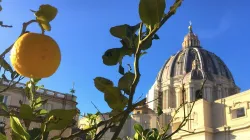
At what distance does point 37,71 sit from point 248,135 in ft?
89.1

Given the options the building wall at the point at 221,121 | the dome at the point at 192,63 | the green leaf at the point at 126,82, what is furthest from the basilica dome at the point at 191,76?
the green leaf at the point at 126,82

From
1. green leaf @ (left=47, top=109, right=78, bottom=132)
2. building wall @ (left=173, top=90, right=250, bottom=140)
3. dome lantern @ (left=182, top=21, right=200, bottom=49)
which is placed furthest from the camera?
dome lantern @ (left=182, top=21, right=200, bottom=49)

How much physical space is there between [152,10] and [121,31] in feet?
0.83

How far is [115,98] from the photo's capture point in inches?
47.6

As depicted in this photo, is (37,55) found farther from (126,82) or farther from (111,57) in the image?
(126,82)

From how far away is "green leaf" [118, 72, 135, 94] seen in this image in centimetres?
126

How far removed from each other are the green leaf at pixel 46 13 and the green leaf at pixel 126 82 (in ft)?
1.10

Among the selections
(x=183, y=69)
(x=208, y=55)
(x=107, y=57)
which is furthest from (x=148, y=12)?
(x=208, y=55)

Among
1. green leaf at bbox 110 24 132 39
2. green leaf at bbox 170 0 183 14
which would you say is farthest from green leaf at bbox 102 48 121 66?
green leaf at bbox 170 0 183 14

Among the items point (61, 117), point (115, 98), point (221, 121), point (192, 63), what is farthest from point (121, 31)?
point (192, 63)

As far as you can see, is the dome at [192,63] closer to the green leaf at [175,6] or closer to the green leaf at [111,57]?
the green leaf at [111,57]

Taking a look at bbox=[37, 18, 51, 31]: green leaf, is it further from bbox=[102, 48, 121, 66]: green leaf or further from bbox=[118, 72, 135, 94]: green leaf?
bbox=[118, 72, 135, 94]: green leaf

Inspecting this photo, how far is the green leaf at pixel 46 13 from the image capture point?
3.87 feet

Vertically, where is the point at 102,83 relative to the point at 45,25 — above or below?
below
